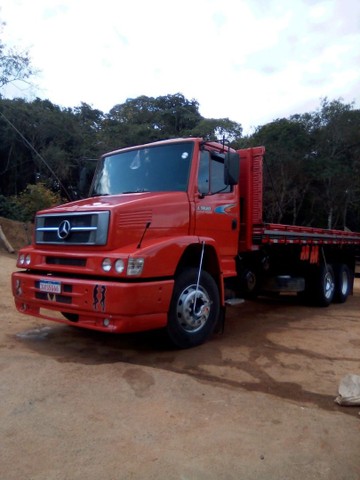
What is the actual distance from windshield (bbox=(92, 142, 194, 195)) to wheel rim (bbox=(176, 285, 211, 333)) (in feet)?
4.09

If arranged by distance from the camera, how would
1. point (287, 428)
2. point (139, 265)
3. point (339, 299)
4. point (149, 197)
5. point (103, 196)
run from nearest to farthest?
point (287, 428) < point (139, 265) < point (149, 197) < point (103, 196) < point (339, 299)

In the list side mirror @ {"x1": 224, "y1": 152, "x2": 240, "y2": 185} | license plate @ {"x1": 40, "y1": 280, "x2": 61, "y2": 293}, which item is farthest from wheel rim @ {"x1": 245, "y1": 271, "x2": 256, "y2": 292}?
license plate @ {"x1": 40, "y1": 280, "x2": 61, "y2": 293}

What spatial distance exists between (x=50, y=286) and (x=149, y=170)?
1.91m

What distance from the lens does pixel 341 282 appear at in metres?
9.64

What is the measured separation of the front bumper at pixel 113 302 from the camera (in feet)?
13.8

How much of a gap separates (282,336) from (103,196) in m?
3.07

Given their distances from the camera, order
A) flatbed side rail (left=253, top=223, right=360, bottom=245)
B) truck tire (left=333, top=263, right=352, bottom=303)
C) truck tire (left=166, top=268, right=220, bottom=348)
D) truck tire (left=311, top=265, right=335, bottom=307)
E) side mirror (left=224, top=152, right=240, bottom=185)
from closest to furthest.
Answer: truck tire (left=166, top=268, right=220, bottom=348)
side mirror (left=224, top=152, right=240, bottom=185)
flatbed side rail (left=253, top=223, right=360, bottom=245)
truck tire (left=311, top=265, right=335, bottom=307)
truck tire (left=333, top=263, right=352, bottom=303)

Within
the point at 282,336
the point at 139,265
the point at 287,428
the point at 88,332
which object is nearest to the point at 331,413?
the point at 287,428

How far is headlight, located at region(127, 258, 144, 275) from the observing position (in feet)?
13.9

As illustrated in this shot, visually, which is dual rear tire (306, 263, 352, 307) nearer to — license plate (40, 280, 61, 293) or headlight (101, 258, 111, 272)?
headlight (101, 258, 111, 272)

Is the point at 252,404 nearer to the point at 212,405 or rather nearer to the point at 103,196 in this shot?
the point at 212,405

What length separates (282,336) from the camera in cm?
591

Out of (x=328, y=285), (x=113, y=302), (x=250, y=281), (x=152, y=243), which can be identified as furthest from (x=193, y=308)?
(x=328, y=285)

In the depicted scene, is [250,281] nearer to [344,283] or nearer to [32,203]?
[344,283]
